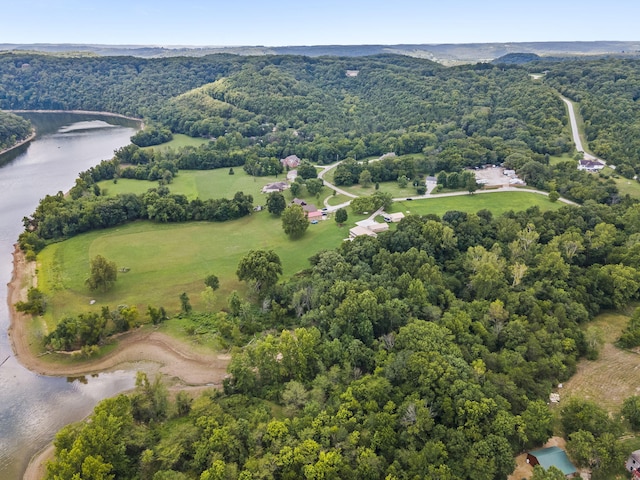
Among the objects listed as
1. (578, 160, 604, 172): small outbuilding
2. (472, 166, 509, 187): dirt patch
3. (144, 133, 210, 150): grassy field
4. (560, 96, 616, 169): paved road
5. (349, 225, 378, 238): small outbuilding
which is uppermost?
(560, 96, 616, 169): paved road

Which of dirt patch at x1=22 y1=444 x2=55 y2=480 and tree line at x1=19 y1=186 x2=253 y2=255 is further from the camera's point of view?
tree line at x1=19 y1=186 x2=253 y2=255

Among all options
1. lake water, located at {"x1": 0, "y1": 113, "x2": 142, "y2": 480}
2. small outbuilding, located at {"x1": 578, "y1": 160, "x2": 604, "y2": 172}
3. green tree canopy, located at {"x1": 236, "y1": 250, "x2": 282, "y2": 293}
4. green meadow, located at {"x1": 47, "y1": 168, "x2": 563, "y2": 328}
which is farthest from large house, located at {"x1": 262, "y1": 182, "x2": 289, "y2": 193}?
small outbuilding, located at {"x1": 578, "y1": 160, "x2": 604, "y2": 172}

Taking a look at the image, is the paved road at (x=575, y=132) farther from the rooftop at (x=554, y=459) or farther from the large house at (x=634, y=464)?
the rooftop at (x=554, y=459)

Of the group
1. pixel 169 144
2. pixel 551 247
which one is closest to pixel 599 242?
pixel 551 247

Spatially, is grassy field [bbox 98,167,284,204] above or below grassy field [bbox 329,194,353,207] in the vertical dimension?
above

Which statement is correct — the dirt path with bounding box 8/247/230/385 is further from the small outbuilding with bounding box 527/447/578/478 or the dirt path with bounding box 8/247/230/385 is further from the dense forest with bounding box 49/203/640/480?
the small outbuilding with bounding box 527/447/578/478
